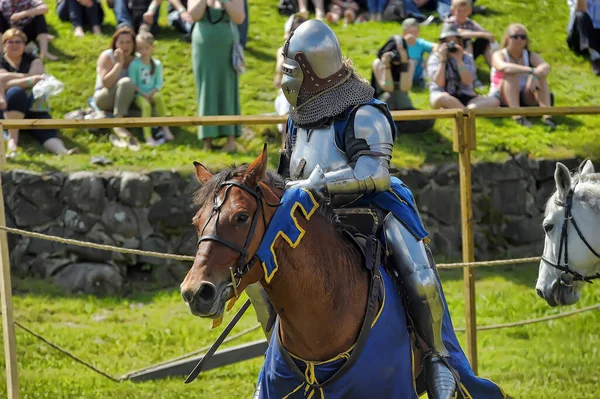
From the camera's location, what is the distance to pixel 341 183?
5816mm

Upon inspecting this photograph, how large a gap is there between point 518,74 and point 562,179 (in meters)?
6.27

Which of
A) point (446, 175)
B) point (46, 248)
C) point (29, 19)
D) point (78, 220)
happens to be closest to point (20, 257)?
point (46, 248)

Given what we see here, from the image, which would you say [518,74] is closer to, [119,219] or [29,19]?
[119,219]

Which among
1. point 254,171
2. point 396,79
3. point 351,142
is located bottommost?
point 396,79

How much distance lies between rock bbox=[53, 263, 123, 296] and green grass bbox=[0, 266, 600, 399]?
16 cm

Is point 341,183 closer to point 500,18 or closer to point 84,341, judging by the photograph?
point 84,341

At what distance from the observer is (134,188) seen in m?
11.5

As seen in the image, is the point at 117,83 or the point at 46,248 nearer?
the point at 46,248

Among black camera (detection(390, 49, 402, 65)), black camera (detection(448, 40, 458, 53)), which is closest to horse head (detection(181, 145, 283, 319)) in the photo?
black camera (detection(390, 49, 402, 65))

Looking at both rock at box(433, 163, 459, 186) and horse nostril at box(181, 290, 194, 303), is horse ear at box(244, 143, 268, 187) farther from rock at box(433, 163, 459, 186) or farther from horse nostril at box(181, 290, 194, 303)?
rock at box(433, 163, 459, 186)

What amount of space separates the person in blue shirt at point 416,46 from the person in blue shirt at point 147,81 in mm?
2978

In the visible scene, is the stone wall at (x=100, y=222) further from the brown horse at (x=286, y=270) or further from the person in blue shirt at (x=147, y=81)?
the brown horse at (x=286, y=270)

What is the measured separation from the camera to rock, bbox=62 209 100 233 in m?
11.5

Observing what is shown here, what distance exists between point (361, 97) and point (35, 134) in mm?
6923
